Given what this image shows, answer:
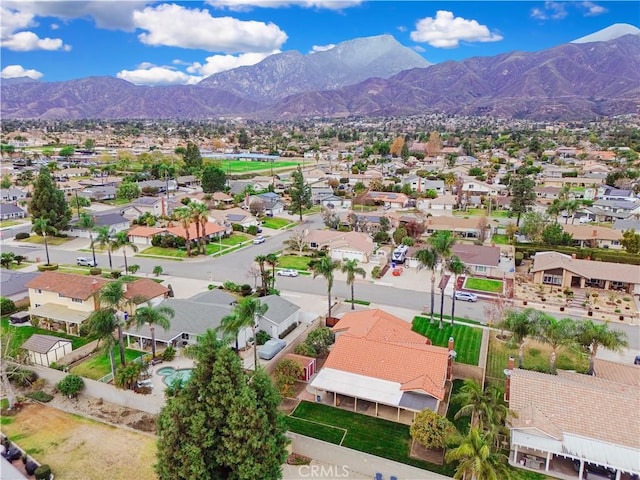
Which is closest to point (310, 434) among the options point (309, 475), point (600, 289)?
point (309, 475)

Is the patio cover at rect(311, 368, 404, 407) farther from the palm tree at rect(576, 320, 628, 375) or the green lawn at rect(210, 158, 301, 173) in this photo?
the green lawn at rect(210, 158, 301, 173)

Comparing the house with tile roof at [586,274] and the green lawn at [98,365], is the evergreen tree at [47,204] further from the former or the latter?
the house with tile roof at [586,274]

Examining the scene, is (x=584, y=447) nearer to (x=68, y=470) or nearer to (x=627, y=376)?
(x=627, y=376)

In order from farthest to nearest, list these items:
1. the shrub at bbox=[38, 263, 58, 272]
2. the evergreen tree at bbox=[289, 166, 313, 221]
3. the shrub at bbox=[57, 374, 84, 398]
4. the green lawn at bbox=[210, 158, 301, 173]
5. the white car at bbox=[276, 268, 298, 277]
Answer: the green lawn at bbox=[210, 158, 301, 173] → the evergreen tree at bbox=[289, 166, 313, 221] → the shrub at bbox=[38, 263, 58, 272] → the white car at bbox=[276, 268, 298, 277] → the shrub at bbox=[57, 374, 84, 398]

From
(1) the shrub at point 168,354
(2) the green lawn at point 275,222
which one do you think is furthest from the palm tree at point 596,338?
(2) the green lawn at point 275,222

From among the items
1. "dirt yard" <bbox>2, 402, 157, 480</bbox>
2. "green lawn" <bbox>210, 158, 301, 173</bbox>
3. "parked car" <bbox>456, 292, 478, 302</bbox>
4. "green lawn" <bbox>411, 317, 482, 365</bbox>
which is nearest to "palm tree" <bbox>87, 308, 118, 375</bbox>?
"dirt yard" <bbox>2, 402, 157, 480</bbox>

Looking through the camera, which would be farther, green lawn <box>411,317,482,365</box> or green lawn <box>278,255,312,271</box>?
green lawn <box>278,255,312,271</box>
